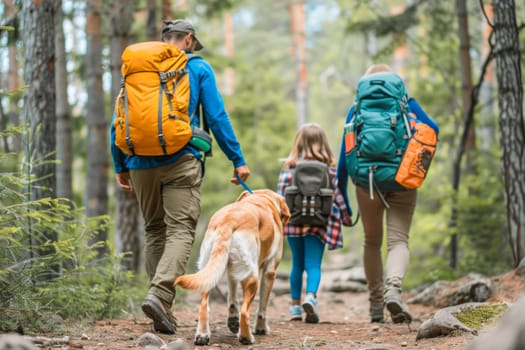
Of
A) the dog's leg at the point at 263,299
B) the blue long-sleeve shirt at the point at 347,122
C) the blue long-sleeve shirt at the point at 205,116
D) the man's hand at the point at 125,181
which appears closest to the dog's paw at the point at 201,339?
the dog's leg at the point at 263,299

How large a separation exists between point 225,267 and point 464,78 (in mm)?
7773

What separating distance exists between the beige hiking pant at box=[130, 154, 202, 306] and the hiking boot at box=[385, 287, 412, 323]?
6.42ft

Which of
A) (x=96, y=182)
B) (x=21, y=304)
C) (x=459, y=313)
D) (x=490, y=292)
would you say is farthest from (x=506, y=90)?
(x=96, y=182)

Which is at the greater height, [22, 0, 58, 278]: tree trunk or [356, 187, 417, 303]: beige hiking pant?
[22, 0, 58, 278]: tree trunk

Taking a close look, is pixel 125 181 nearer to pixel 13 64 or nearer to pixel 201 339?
pixel 201 339

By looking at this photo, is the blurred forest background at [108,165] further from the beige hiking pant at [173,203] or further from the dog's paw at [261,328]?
the dog's paw at [261,328]

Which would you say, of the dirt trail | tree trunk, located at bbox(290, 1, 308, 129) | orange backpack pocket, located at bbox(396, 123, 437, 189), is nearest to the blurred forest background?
the dirt trail

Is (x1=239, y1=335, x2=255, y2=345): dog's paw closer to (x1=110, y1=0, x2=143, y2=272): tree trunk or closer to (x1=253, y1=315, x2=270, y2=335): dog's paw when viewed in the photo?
(x1=253, y1=315, x2=270, y2=335): dog's paw

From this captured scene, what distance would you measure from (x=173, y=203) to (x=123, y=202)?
12.9 ft

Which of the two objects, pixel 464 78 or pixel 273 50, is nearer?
pixel 464 78

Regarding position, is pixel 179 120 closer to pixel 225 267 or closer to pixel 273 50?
pixel 225 267

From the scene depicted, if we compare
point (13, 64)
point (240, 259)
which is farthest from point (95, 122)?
point (13, 64)

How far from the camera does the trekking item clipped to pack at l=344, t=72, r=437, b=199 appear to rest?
6117mm

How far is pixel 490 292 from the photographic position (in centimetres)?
679
